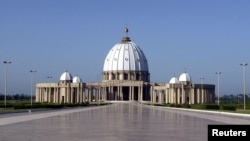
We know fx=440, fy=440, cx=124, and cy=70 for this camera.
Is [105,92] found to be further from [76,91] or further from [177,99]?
[177,99]

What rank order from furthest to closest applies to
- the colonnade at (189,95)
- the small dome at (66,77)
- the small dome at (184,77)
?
the small dome at (66,77), the small dome at (184,77), the colonnade at (189,95)

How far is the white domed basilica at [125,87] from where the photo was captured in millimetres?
113000

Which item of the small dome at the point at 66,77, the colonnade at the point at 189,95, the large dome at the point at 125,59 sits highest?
the large dome at the point at 125,59

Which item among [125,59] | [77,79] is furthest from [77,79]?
[125,59]

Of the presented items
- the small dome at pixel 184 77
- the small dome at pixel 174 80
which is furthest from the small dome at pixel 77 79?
the small dome at pixel 184 77

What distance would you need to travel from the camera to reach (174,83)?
115312 mm

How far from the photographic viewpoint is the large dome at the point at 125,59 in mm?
131250

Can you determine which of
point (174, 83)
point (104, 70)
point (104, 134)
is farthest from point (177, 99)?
point (104, 134)

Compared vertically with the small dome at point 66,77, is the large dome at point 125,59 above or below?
above

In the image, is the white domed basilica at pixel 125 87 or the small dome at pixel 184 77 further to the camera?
the small dome at pixel 184 77

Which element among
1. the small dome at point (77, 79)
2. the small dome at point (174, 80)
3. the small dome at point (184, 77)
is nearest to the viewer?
the small dome at point (184, 77)

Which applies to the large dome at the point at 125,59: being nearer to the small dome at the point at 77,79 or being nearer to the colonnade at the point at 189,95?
the small dome at the point at 77,79

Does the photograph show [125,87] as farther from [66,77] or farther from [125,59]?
[66,77]

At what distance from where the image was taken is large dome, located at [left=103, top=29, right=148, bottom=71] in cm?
13125
